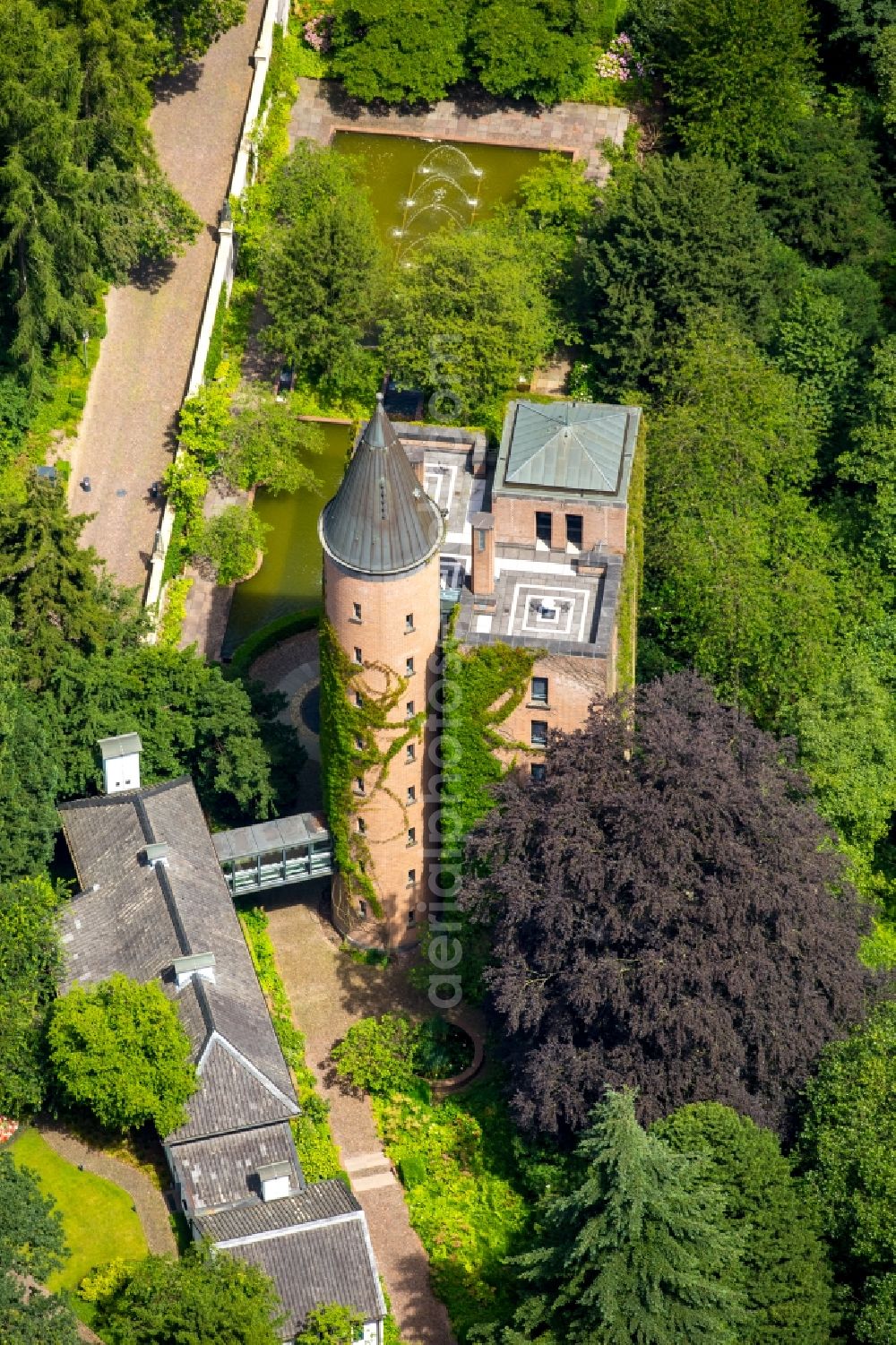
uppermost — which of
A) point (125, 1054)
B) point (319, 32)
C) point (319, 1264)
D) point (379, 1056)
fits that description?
point (319, 32)

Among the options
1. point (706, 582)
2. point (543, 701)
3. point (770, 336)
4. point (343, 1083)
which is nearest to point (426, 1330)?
point (343, 1083)

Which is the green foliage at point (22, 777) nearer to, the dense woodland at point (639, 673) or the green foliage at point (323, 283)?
the dense woodland at point (639, 673)

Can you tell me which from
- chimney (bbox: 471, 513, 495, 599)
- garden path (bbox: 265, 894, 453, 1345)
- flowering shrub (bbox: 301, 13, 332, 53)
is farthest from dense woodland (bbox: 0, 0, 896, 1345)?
chimney (bbox: 471, 513, 495, 599)

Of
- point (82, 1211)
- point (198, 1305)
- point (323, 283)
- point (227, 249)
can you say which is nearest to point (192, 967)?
point (82, 1211)

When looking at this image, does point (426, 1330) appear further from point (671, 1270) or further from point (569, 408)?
point (569, 408)

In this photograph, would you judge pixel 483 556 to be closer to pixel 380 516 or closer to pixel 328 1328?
pixel 380 516

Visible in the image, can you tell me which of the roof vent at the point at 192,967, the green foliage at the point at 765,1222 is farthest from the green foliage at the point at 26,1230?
the green foliage at the point at 765,1222
